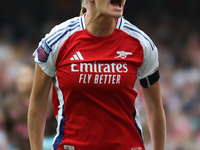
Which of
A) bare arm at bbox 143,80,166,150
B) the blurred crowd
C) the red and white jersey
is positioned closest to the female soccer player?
the red and white jersey

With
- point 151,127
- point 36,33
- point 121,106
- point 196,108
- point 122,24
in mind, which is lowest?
point 196,108

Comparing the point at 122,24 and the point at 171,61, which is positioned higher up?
the point at 122,24

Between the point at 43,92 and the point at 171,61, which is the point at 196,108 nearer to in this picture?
the point at 171,61

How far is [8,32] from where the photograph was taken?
900 centimetres

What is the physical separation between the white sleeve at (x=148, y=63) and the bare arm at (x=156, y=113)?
10 cm

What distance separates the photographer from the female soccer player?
2.18 meters

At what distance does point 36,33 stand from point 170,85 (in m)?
3.48

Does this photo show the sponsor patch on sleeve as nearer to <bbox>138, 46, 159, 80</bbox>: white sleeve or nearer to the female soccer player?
the female soccer player

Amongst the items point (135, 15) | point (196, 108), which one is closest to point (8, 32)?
point (135, 15)

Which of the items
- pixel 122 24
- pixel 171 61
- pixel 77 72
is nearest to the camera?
pixel 77 72

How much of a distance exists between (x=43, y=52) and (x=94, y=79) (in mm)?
329

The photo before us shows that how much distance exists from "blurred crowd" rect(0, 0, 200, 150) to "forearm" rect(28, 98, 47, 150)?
260cm

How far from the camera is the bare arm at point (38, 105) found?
2250mm

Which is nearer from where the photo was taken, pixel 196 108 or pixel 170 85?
pixel 196 108
